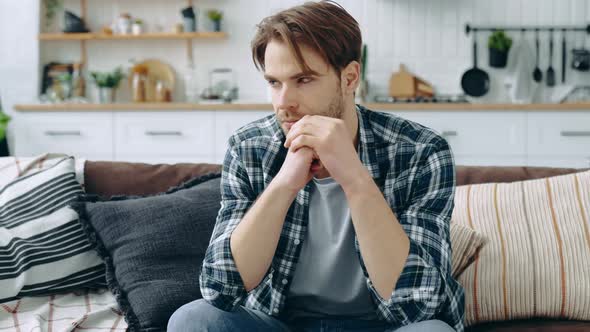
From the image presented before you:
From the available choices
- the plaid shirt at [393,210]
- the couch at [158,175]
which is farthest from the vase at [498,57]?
the plaid shirt at [393,210]

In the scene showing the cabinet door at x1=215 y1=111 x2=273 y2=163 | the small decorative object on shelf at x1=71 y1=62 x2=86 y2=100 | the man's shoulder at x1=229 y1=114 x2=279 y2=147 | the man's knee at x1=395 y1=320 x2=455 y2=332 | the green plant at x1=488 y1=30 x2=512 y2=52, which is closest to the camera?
the man's knee at x1=395 y1=320 x2=455 y2=332

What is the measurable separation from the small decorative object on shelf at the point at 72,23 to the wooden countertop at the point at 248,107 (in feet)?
2.10

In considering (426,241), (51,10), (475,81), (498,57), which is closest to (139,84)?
(51,10)

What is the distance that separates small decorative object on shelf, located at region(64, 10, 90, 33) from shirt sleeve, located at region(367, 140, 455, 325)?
374cm

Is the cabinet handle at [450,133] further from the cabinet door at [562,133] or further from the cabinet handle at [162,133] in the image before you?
the cabinet handle at [162,133]

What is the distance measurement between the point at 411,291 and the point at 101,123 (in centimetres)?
335

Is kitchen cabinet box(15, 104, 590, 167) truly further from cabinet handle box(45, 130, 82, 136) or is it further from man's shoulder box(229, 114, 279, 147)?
man's shoulder box(229, 114, 279, 147)

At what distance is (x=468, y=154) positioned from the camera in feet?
13.9

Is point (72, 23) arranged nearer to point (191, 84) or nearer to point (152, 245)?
point (191, 84)

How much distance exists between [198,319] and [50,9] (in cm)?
405

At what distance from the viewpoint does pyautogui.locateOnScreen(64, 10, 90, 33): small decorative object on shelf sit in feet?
15.9

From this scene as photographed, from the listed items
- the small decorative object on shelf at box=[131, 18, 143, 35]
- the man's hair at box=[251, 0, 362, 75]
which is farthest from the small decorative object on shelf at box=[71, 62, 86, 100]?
the man's hair at box=[251, 0, 362, 75]

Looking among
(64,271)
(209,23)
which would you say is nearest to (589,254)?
(64,271)

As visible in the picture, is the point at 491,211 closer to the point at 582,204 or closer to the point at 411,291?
the point at 582,204
